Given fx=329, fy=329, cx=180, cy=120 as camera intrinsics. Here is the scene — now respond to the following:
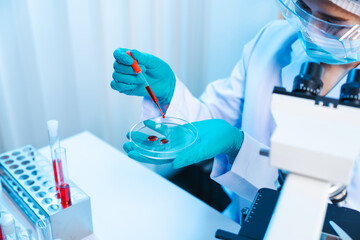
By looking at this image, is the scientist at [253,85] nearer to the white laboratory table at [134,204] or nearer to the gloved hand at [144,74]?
the gloved hand at [144,74]

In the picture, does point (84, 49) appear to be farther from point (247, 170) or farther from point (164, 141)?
point (247, 170)

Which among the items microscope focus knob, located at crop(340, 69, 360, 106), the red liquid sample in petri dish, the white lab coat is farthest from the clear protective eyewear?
the red liquid sample in petri dish

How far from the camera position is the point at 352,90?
614mm

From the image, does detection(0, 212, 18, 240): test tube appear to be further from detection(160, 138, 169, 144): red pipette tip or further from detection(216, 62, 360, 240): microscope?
detection(216, 62, 360, 240): microscope

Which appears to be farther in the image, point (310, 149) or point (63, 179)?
point (63, 179)

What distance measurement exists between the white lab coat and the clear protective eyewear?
8.3 inches

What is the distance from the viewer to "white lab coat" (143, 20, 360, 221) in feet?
3.73

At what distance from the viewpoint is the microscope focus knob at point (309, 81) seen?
2.08 ft

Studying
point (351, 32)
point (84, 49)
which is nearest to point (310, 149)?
point (351, 32)

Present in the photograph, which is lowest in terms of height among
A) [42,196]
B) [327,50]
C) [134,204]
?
[134,204]

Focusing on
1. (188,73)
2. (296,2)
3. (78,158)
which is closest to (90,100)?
(78,158)

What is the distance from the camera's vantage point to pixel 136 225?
1146 mm

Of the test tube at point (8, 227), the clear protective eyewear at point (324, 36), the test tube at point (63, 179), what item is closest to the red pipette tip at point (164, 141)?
the test tube at point (63, 179)

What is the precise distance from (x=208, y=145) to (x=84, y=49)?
3.81 ft
